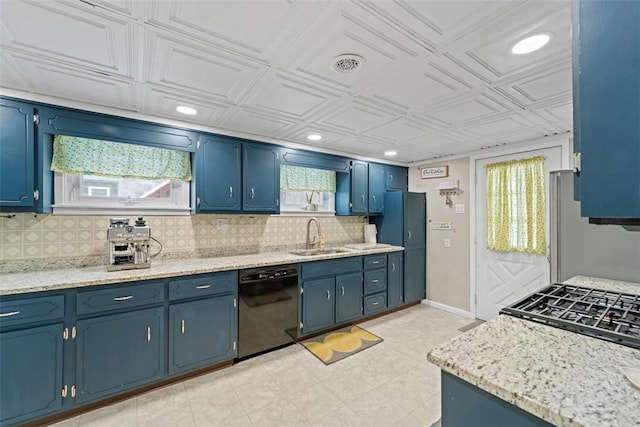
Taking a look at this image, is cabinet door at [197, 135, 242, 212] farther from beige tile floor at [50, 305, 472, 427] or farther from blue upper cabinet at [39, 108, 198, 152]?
beige tile floor at [50, 305, 472, 427]

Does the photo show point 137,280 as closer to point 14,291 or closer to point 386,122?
point 14,291

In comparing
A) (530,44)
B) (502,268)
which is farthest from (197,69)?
(502,268)

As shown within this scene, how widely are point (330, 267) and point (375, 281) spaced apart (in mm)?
864

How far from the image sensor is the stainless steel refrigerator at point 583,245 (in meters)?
1.88

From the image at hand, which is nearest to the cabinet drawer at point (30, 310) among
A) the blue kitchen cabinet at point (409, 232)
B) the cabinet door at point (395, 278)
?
the cabinet door at point (395, 278)

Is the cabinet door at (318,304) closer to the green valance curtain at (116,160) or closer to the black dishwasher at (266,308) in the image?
the black dishwasher at (266,308)

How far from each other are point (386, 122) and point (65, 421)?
11.5ft

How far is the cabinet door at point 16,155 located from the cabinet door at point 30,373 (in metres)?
0.96

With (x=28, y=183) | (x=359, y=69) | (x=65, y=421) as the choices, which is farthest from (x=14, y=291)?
(x=359, y=69)

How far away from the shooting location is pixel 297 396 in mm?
2223

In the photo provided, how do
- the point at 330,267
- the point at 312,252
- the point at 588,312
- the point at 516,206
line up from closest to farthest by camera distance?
the point at 588,312, the point at 330,267, the point at 516,206, the point at 312,252

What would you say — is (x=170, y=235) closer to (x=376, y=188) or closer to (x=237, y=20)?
(x=237, y=20)

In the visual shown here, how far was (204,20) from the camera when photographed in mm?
1355

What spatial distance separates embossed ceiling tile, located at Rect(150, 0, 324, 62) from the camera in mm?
1258
